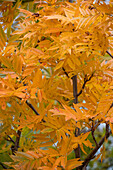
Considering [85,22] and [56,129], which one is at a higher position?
[85,22]

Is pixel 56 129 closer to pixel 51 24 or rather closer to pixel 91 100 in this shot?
pixel 91 100

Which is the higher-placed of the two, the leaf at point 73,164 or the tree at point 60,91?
the tree at point 60,91

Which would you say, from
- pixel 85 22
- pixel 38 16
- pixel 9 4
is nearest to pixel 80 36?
pixel 85 22

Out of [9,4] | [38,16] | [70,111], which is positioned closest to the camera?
[70,111]

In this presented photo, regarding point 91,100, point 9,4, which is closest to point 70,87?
point 91,100

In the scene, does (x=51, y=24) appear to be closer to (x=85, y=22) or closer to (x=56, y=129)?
(x=85, y=22)

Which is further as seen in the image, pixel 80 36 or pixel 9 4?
pixel 9 4

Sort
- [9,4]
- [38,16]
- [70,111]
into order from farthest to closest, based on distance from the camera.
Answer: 1. [9,4]
2. [38,16]
3. [70,111]

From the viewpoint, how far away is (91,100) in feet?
1.20

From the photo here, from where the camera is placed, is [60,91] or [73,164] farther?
[60,91]

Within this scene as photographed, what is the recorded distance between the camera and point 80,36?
38cm

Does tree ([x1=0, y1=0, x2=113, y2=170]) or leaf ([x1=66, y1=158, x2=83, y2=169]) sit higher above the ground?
tree ([x1=0, y1=0, x2=113, y2=170])

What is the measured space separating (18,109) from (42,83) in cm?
8

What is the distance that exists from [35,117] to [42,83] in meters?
0.06
